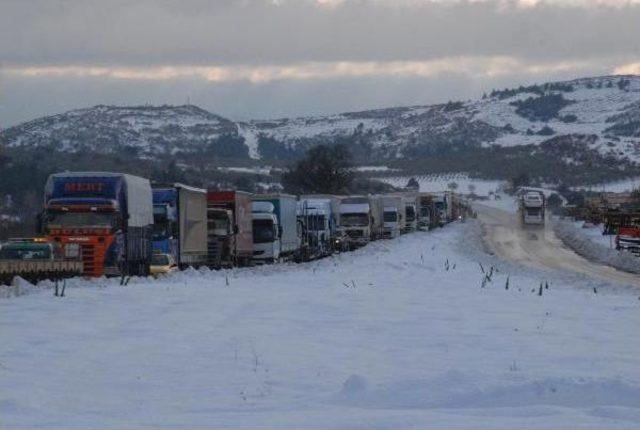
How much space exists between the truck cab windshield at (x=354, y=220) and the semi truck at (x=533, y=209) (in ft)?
162

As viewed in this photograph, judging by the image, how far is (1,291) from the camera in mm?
25734

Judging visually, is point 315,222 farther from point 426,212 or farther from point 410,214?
point 426,212

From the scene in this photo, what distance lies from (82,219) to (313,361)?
2202cm

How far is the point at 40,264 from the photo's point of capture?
33.7 metres

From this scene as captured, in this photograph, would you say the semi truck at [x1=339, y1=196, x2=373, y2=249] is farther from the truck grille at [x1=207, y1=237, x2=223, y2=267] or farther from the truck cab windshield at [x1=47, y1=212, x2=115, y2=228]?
the truck cab windshield at [x1=47, y1=212, x2=115, y2=228]

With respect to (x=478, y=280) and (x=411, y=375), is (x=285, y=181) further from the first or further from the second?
(x=411, y=375)

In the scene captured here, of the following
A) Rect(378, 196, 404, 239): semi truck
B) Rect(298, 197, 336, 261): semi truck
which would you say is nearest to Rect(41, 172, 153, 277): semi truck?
Rect(298, 197, 336, 261): semi truck

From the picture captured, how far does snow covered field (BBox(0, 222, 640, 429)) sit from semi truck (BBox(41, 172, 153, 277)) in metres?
10.8

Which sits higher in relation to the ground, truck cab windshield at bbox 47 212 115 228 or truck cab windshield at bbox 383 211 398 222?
truck cab windshield at bbox 47 212 115 228

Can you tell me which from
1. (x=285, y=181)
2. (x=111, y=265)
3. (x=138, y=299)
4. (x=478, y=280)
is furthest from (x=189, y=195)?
(x=285, y=181)

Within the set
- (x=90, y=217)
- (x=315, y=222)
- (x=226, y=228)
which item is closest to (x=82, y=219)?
(x=90, y=217)

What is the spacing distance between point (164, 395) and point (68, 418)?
5.76 feet

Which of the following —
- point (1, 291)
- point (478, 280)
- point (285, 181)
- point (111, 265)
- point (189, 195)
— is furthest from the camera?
point (285, 181)

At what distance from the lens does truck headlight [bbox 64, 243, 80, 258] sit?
3503cm
